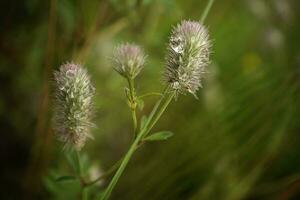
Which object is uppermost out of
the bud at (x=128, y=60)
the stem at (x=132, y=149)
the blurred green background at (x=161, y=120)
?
the blurred green background at (x=161, y=120)

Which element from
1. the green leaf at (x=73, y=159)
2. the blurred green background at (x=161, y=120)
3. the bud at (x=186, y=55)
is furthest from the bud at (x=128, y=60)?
the blurred green background at (x=161, y=120)

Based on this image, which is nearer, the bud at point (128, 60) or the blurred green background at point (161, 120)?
the bud at point (128, 60)

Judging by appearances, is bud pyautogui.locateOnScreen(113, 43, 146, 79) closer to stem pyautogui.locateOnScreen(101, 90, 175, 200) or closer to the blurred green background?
stem pyautogui.locateOnScreen(101, 90, 175, 200)

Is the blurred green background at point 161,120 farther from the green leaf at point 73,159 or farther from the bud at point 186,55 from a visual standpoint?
the bud at point 186,55

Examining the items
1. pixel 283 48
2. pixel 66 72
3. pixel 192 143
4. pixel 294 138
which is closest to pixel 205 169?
pixel 192 143

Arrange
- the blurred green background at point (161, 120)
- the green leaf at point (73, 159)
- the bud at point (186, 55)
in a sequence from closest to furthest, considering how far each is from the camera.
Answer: the bud at point (186, 55)
the green leaf at point (73, 159)
the blurred green background at point (161, 120)

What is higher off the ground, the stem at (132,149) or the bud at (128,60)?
the bud at (128,60)

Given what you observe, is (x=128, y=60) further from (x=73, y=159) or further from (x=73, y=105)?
(x=73, y=159)
